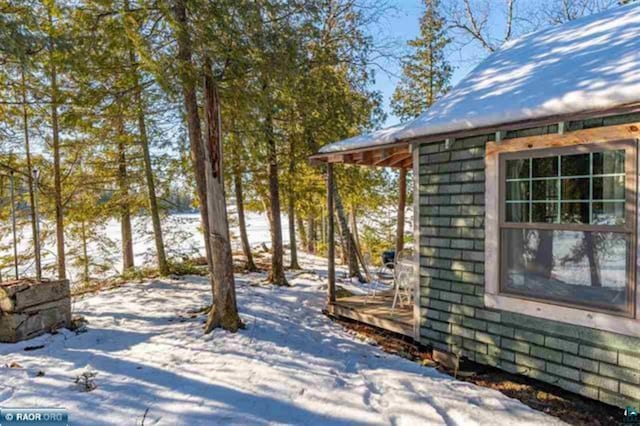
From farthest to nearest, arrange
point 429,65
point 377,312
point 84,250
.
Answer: point 429,65
point 84,250
point 377,312

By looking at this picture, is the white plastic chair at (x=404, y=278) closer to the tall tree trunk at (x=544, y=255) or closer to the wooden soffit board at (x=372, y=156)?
the wooden soffit board at (x=372, y=156)

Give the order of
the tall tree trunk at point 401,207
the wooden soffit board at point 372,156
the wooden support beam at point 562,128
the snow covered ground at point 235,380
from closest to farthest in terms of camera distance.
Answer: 1. the snow covered ground at point 235,380
2. the wooden support beam at point 562,128
3. the wooden soffit board at point 372,156
4. the tall tree trunk at point 401,207

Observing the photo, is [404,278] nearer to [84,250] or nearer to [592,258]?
[592,258]

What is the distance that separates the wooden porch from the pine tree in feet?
23.6

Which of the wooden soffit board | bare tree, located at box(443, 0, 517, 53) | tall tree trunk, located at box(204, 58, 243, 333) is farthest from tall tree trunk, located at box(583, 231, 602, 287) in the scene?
bare tree, located at box(443, 0, 517, 53)

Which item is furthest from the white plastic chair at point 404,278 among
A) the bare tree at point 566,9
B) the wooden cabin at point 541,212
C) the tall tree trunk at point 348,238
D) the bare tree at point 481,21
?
the bare tree at point 566,9

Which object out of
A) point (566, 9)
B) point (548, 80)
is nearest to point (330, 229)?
point (548, 80)

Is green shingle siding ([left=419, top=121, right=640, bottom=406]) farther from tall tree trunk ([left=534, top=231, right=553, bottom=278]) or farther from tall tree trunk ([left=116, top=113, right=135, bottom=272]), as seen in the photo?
tall tree trunk ([left=116, top=113, right=135, bottom=272])

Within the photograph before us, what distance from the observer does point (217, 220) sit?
15.7ft

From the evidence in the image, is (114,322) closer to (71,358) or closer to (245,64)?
(71,358)

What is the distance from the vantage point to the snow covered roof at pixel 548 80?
3.08 meters

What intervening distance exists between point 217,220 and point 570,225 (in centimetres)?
386

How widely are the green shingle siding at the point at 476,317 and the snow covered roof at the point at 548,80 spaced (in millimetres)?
305

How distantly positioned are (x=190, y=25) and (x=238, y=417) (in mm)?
4147
